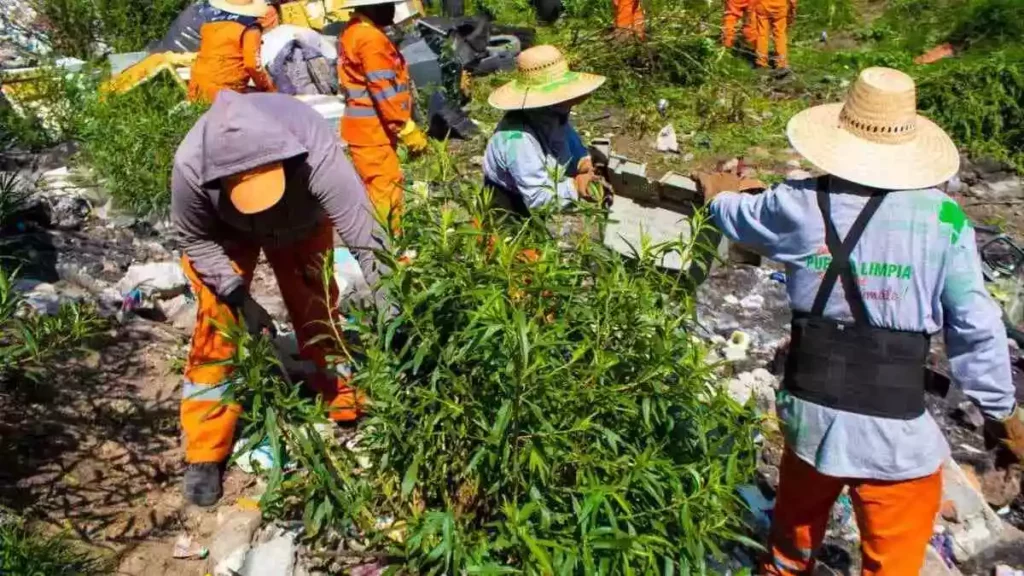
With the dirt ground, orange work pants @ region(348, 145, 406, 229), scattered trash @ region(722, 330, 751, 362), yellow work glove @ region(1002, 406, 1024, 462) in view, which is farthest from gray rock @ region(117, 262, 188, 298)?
yellow work glove @ region(1002, 406, 1024, 462)

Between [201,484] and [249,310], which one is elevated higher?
[249,310]

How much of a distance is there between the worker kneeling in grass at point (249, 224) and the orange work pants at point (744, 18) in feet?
20.7

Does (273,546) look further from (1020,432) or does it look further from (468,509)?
(1020,432)

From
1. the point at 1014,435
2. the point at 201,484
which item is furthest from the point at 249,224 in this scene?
the point at 1014,435

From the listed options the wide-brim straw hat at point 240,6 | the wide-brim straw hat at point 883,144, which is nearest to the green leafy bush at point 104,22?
the wide-brim straw hat at point 240,6

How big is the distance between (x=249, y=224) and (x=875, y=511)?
229 cm

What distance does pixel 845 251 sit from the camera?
2486 millimetres

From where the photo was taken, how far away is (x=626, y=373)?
2.30m

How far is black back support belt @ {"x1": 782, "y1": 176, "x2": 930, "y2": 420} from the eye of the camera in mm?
2502

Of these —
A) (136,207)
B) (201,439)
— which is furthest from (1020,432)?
(136,207)

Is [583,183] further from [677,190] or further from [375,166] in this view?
[375,166]

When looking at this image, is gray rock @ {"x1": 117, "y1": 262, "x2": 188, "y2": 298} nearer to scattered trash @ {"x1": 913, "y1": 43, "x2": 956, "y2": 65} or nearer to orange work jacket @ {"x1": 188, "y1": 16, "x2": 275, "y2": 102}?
→ orange work jacket @ {"x1": 188, "y1": 16, "x2": 275, "y2": 102}

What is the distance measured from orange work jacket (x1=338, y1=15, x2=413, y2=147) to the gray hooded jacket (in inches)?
60.7

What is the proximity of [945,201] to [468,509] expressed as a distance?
1.56 metres
